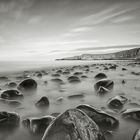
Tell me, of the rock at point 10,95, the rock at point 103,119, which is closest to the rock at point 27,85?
the rock at point 10,95

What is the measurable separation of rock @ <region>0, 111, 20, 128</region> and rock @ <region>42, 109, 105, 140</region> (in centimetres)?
72

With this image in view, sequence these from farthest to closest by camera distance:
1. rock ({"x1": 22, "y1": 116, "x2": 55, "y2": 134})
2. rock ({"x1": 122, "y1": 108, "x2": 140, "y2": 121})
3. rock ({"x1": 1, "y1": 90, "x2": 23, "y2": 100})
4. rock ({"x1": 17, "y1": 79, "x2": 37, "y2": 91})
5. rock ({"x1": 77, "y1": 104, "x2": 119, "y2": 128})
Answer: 1. rock ({"x1": 17, "y1": 79, "x2": 37, "y2": 91})
2. rock ({"x1": 1, "y1": 90, "x2": 23, "y2": 100})
3. rock ({"x1": 122, "y1": 108, "x2": 140, "y2": 121})
4. rock ({"x1": 77, "y1": 104, "x2": 119, "y2": 128})
5. rock ({"x1": 22, "y1": 116, "x2": 55, "y2": 134})

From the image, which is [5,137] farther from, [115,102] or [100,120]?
[115,102]

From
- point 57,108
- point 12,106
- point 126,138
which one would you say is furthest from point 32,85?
point 126,138

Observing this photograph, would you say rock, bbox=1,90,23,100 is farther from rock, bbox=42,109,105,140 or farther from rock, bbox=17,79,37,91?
rock, bbox=42,109,105,140

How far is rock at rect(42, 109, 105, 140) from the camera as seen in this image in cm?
130

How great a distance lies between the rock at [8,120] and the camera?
6.09ft

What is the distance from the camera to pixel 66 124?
139 centimetres

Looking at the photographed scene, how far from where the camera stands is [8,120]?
190 cm

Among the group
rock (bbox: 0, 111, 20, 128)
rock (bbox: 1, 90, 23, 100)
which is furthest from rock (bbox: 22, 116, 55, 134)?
rock (bbox: 1, 90, 23, 100)

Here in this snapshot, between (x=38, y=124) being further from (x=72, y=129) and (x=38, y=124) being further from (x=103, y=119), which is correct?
(x=103, y=119)

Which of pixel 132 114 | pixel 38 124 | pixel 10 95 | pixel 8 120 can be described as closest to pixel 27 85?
pixel 10 95

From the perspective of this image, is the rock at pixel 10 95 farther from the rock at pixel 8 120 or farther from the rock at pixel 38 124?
the rock at pixel 38 124

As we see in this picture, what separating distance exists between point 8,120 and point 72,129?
104cm
